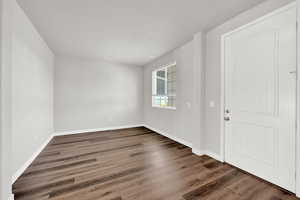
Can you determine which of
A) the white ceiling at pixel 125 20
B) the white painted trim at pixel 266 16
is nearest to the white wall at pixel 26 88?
the white ceiling at pixel 125 20

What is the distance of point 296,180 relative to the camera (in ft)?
5.06

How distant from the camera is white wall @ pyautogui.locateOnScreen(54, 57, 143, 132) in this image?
164 inches

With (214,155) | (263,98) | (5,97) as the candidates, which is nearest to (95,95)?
(5,97)

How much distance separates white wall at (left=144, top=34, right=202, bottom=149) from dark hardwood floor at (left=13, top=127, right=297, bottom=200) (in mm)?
556

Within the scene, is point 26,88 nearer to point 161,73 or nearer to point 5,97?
point 5,97

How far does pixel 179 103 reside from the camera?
3527mm

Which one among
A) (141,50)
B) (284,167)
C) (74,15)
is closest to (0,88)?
(74,15)

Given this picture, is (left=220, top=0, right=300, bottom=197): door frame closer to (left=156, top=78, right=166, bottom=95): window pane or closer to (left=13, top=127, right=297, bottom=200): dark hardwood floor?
(left=13, top=127, right=297, bottom=200): dark hardwood floor

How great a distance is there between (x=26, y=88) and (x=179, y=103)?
10.9 feet

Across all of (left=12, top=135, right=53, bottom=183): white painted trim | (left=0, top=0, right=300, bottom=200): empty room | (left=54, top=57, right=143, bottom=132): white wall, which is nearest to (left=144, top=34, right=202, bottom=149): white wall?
(left=0, top=0, right=300, bottom=200): empty room

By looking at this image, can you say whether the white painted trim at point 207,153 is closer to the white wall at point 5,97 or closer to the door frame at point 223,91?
the door frame at point 223,91

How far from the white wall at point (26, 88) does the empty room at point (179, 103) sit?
0.06 ft

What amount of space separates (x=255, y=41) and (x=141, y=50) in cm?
263

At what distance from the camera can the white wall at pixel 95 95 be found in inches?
164
